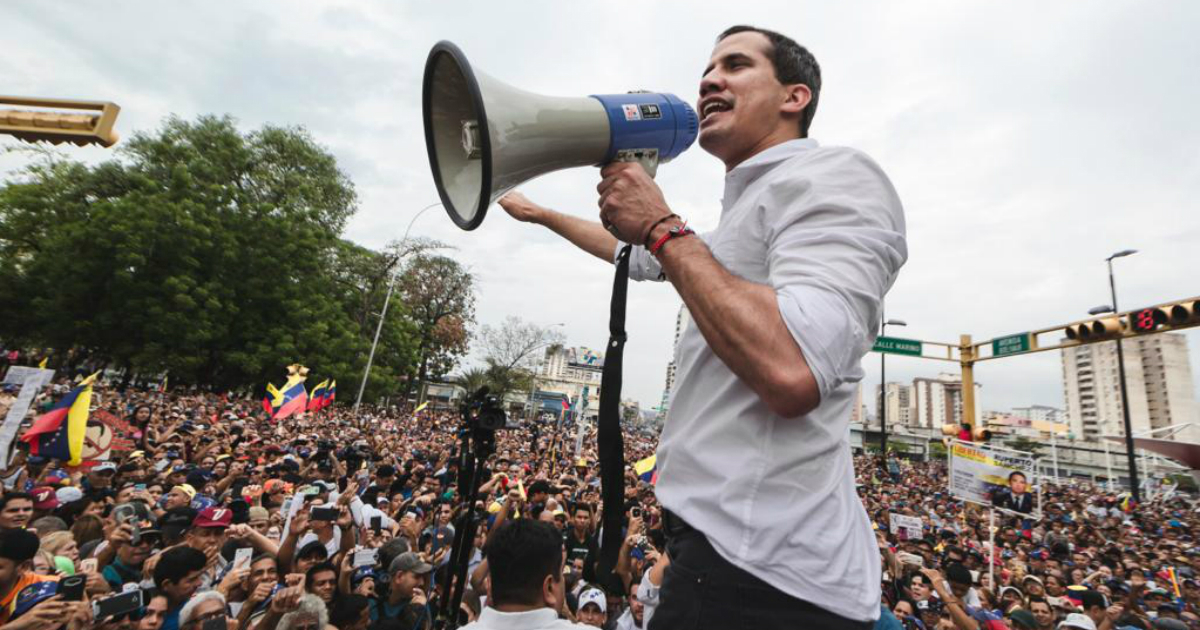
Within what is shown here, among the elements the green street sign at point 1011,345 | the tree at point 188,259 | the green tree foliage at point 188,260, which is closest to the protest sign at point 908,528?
the green street sign at point 1011,345

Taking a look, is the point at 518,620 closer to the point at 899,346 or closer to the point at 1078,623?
the point at 1078,623

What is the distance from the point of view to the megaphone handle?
1.41m

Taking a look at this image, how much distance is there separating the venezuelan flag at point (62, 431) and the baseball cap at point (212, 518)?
447 cm

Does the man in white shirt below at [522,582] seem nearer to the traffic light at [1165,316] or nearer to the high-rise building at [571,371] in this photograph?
the traffic light at [1165,316]

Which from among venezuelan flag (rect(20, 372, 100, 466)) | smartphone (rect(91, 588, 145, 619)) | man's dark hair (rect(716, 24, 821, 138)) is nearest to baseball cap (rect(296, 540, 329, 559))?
smartphone (rect(91, 588, 145, 619))

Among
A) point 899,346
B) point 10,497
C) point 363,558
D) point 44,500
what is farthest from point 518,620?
point 899,346

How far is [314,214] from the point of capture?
28797 millimetres

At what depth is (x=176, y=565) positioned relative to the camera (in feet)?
12.1

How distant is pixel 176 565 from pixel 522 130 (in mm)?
4131

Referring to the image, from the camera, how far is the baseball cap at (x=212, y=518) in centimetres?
466

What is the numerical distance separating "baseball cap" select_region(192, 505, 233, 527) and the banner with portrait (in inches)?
444

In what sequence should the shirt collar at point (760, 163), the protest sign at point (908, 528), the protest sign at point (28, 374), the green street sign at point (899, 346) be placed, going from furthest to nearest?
the green street sign at point (899, 346), the protest sign at point (908, 528), the protest sign at point (28, 374), the shirt collar at point (760, 163)

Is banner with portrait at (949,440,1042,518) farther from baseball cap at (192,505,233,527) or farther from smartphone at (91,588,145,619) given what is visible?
smartphone at (91,588,145,619)

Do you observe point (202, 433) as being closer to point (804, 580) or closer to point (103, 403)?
point (103, 403)
